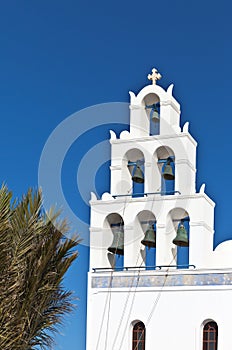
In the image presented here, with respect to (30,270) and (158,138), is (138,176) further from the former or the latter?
(30,270)

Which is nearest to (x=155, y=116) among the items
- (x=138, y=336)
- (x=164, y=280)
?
(x=164, y=280)

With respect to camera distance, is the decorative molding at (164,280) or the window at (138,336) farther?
the window at (138,336)

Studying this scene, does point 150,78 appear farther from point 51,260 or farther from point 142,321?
point 51,260

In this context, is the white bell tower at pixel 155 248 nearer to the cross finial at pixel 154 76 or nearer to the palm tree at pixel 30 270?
the cross finial at pixel 154 76

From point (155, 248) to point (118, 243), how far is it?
0.89 metres

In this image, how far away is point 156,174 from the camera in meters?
19.3

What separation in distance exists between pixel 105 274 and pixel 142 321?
54.1 inches

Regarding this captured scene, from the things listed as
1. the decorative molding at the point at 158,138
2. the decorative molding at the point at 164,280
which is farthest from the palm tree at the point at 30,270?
the decorative molding at the point at 158,138

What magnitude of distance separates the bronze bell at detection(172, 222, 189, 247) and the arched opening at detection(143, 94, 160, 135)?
2.60m

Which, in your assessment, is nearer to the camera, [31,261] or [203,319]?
[31,261]

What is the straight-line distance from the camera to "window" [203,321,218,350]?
58.3 feet

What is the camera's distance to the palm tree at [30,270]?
11141 mm

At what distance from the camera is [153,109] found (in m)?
19.9

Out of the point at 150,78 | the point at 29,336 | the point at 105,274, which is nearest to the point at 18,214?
the point at 29,336
